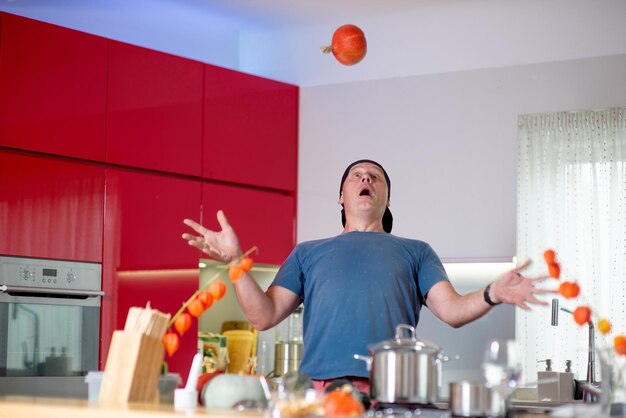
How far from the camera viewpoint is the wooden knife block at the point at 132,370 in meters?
2.41

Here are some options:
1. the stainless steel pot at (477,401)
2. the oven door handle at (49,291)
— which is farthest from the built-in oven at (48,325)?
the stainless steel pot at (477,401)

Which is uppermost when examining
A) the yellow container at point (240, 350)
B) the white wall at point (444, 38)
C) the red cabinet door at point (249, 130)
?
the white wall at point (444, 38)

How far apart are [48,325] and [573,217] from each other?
2.33 m

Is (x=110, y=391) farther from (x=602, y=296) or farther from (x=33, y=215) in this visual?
(x=602, y=296)

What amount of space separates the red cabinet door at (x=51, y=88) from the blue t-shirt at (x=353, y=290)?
52.5 inches

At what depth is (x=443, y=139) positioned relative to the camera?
4.95 metres

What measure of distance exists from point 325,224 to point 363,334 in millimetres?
1992

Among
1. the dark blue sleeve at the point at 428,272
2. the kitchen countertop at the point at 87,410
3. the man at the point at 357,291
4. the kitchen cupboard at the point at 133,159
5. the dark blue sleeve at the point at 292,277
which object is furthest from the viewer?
the kitchen cupboard at the point at 133,159

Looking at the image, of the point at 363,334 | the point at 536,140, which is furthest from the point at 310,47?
the point at 363,334

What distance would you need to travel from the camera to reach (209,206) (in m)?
4.85

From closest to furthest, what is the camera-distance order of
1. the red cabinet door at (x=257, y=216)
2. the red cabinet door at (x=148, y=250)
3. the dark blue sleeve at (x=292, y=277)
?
the dark blue sleeve at (x=292, y=277) → the red cabinet door at (x=148, y=250) → the red cabinet door at (x=257, y=216)

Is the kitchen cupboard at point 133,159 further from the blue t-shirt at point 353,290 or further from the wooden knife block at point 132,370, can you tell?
the wooden knife block at point 132,370

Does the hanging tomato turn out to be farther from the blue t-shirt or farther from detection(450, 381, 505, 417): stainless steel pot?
detection(450, 381, 505, 417): stainless steel pot

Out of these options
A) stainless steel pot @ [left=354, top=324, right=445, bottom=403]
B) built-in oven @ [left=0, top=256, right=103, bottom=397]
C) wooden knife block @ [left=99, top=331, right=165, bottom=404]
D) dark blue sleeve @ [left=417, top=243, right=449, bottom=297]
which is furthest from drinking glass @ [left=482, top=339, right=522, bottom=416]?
built-in oven @ [left=0, top=256, right=103, bottom=397]
